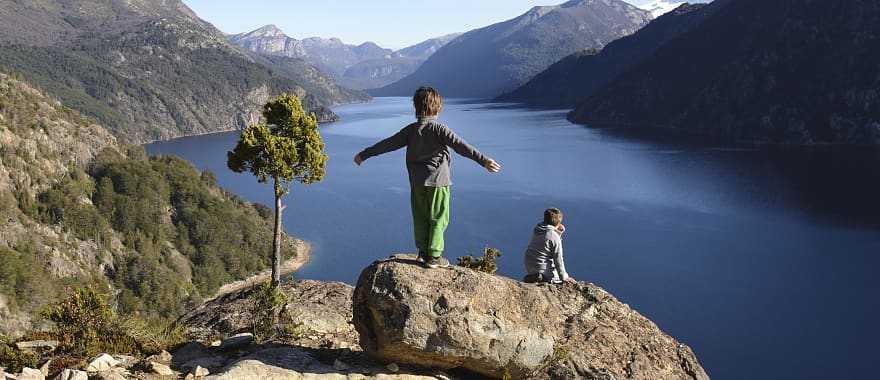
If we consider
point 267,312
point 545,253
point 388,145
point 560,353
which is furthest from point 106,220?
point 560,353

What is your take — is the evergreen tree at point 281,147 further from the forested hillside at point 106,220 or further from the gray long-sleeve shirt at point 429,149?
the forested hillside at point 106,220

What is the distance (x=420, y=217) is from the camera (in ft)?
34.2

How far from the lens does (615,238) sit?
10956cm

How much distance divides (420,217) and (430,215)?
9.1 inches

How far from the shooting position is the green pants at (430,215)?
403 inches

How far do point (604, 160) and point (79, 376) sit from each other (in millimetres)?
186448

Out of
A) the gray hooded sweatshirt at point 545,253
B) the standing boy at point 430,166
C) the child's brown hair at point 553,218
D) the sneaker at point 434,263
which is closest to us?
the standing boy at point 430,166

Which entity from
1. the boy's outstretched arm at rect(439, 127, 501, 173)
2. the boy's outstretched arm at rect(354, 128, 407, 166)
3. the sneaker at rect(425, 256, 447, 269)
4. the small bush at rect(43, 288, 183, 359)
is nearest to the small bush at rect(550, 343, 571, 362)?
the sneaker at rect(425, 256, 447, 269)

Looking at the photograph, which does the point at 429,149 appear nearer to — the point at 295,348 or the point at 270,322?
the point at 295,348

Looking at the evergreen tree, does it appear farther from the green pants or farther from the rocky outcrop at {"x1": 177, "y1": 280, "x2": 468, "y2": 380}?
the green pants

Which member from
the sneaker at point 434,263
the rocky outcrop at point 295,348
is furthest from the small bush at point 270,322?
the sneaker at point 434,263

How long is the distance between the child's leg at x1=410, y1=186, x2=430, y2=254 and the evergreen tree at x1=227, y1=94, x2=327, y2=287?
17357mm

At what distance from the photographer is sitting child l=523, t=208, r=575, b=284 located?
12.8m

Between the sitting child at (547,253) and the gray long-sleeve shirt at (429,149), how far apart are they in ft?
10.6
